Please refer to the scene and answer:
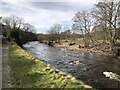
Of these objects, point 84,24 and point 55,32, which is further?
point 55,32

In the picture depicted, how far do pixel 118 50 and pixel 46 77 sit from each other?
3146cm

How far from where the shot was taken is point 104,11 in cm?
4853

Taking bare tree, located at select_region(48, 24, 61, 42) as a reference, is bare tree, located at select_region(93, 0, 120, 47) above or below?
above

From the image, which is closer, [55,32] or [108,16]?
[108,16]

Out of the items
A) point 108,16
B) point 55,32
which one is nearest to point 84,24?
point 108,16

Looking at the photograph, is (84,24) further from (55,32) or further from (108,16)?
(55,32)

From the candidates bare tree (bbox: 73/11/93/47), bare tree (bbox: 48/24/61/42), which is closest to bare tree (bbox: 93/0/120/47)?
bare tree (bbox: 73/11/93/47)

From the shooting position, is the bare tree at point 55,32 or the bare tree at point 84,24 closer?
the bare tree at point 84,24

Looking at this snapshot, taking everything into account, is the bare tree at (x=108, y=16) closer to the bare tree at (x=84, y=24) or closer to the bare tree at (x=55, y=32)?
the bare tree at (x=84, y=24)

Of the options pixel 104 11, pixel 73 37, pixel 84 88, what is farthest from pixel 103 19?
pixel 73 37

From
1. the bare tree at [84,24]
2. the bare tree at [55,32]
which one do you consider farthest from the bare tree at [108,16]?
the bare tree at [55,32]

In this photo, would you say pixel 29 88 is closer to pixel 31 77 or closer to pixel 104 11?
pixel 31 77

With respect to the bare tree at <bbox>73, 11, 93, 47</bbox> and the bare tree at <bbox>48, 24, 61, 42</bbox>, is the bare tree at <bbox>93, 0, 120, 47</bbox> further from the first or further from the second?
→ the bare tree at <bbox>48, 24, 61, 42</bbox>

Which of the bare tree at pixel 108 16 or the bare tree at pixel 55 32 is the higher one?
the bare tree at pixel 108 16
